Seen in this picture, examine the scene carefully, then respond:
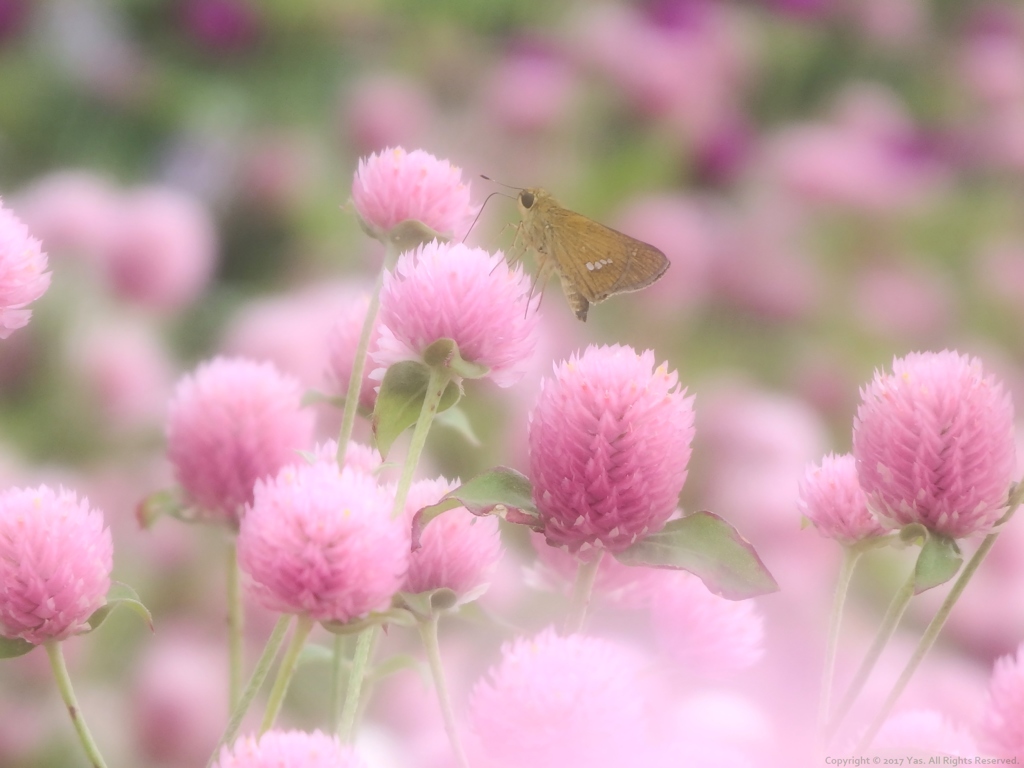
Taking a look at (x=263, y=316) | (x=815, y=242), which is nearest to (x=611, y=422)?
(x=263, y=316)

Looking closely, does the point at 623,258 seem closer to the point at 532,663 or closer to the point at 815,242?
the point at 532,663

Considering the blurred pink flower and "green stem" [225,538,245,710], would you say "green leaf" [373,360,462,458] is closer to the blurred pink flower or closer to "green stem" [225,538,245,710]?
"green stem" [225,538,245,710]

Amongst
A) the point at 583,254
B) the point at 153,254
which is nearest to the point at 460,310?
the point at 583,254

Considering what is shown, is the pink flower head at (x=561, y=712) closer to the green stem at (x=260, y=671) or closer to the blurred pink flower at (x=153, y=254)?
the green stem at (x=260, y=671)

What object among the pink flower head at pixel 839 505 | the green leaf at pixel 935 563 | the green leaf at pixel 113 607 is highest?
the pink flower head at pixel 839 505

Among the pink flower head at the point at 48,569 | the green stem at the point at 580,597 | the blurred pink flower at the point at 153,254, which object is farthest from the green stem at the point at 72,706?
the blurred pink flower at the point at 153,254

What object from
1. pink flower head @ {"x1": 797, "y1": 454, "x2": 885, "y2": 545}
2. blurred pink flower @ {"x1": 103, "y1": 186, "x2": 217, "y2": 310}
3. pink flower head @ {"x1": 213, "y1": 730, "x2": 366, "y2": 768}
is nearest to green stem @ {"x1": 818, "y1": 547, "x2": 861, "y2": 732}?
pink flower head @ {"x1": 797, "y1": 454, "x2": 885, "y2": 545}

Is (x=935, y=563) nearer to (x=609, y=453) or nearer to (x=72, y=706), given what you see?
(x=609, y=453)
